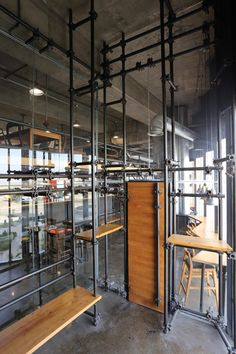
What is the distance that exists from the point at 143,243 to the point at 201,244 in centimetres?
71

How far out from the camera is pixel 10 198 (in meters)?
4.04

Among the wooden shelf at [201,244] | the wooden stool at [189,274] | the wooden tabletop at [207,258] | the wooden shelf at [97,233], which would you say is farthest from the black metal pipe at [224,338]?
the wooden shelf at [97,233]

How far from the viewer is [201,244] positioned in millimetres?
1912

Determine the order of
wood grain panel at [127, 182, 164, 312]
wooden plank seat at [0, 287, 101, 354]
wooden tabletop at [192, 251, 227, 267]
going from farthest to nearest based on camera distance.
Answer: wooden tabletop at [192, 251, 227, 267]
wood grain panel at [127, 182, 164, 312]
wooden plank seat at [0, 287, 101, 354]

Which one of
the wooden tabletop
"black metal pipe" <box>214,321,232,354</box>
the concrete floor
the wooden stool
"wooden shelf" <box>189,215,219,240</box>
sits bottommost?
the concrete floor

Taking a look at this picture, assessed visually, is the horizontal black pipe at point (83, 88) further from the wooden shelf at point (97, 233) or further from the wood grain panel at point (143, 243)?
the wooden shelf at point (97, 233)

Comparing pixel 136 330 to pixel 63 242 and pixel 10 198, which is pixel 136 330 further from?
pixel 10 198

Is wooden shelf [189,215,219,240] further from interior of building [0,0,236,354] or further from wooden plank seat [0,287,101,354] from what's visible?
wooden plank seat [0,287,101,354]

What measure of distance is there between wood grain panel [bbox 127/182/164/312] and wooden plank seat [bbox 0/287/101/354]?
667mm

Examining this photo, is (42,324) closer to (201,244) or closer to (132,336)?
(132,336)

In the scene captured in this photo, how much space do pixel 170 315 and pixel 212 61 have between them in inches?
142

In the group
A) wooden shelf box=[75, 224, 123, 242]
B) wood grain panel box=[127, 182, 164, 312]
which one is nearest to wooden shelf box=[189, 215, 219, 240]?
wood grain panel box=[127, 182, 164, 312]

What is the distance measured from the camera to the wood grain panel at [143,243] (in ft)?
7.55

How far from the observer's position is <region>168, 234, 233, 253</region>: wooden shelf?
Result: 5.90 feet
